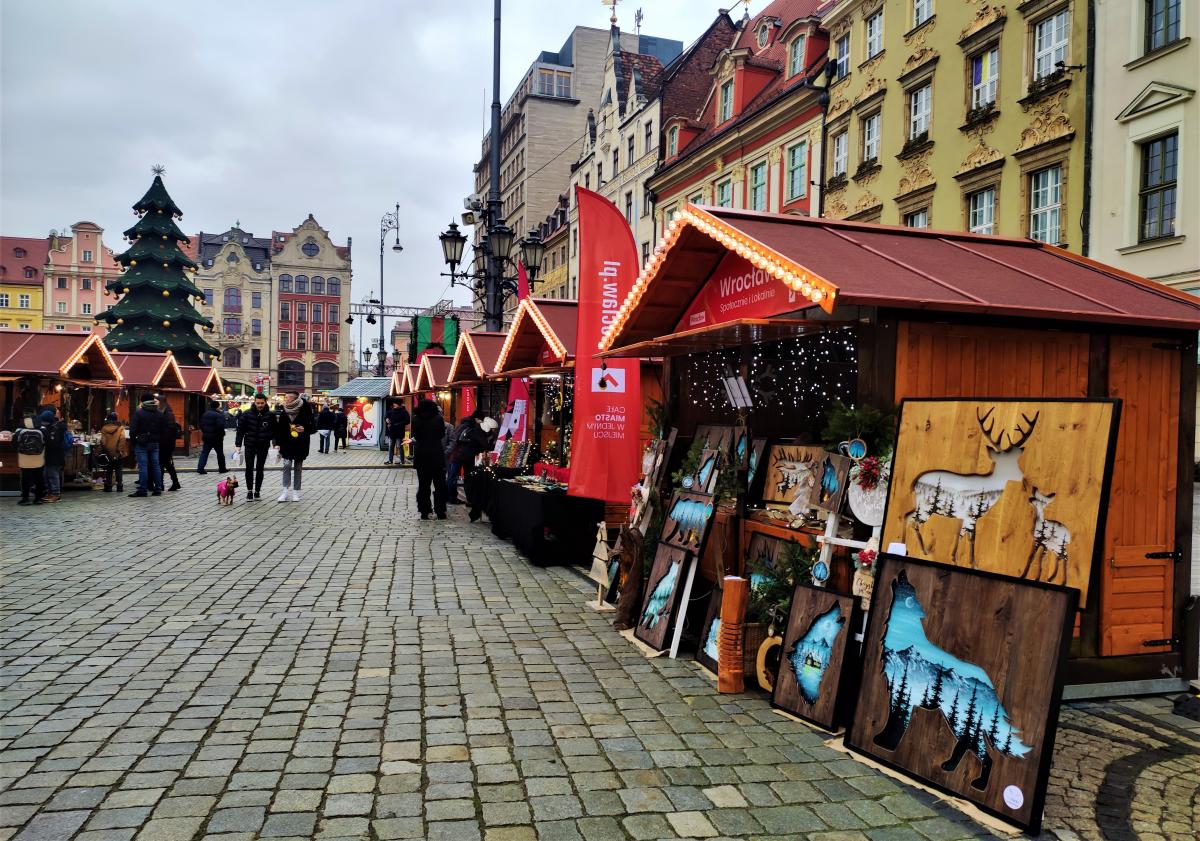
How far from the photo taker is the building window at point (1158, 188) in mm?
16672

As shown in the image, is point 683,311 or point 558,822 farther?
point 683,311

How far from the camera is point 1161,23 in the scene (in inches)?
666

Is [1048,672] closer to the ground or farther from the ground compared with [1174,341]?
closer to the ground

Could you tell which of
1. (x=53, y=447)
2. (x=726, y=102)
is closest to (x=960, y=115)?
(x=726, y=102)

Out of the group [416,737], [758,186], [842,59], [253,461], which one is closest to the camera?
[416,737]

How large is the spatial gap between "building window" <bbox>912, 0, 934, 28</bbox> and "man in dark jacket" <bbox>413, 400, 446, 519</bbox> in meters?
18.5

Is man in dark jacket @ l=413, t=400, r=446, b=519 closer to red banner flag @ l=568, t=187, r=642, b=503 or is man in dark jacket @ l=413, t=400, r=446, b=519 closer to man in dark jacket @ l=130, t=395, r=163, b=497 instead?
red banner flag @ l=568, t=187, r=642, b=503

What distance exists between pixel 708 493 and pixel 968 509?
7.45 feet

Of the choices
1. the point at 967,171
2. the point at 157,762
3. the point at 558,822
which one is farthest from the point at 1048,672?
the point at 967,171

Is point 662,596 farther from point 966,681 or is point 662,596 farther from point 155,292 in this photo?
point 155,292

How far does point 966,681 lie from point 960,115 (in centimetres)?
2138

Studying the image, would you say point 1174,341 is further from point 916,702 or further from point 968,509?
point 916,702

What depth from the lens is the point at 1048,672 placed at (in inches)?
134

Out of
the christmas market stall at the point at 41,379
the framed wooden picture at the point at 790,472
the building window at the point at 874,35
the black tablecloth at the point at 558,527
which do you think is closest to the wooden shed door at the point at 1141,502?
the framed wooden picture at the point at 790,472
